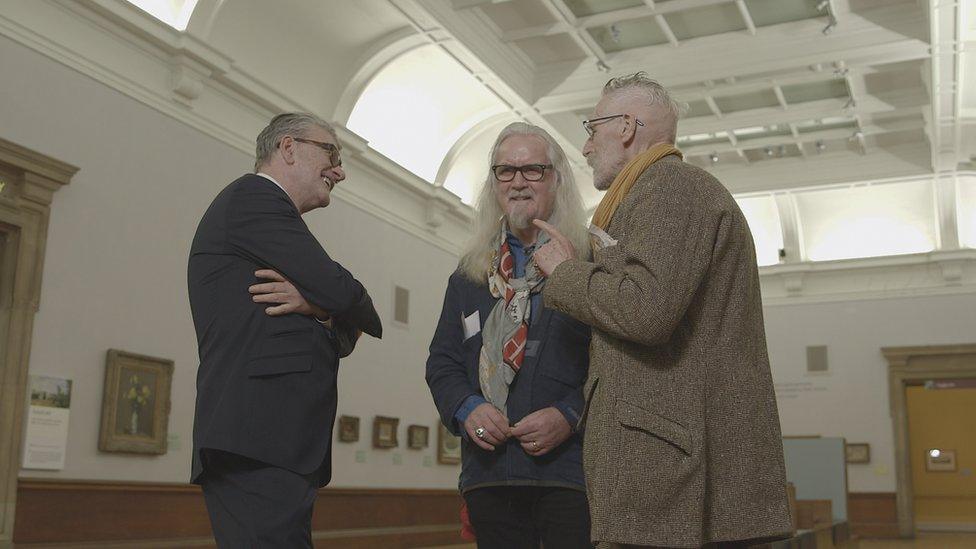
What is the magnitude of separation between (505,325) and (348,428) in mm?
10632

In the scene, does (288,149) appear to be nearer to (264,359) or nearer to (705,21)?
(264,359)

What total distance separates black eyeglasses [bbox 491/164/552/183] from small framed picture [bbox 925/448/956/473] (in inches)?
1010

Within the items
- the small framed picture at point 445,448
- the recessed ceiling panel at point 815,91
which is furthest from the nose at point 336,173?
the recessed ceiling panel at point 815,91

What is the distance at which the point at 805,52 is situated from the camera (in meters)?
14.0

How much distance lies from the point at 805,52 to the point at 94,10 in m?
9.39

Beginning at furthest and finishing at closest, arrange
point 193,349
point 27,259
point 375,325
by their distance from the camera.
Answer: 1. point 193,349
2. point 27,259
3. point 375,325

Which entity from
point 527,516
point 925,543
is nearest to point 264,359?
point 527,516

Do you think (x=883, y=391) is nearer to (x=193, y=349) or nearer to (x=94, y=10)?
(x=193, y=349)

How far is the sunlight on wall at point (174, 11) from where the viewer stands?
10.9 m

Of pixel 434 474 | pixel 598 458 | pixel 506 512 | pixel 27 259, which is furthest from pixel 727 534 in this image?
pixel 434 474

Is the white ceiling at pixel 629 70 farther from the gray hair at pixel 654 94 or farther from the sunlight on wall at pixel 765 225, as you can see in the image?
the gray hair at pixel 654 94

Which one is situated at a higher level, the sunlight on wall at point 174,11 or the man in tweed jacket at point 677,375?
the sunlight on wall at point 174,11

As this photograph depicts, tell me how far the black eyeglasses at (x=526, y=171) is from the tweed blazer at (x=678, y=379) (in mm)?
835

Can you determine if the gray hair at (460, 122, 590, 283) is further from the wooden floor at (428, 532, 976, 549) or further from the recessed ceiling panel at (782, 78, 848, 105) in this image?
the recessed ceiling panel at (782, 78, 848, 105)
